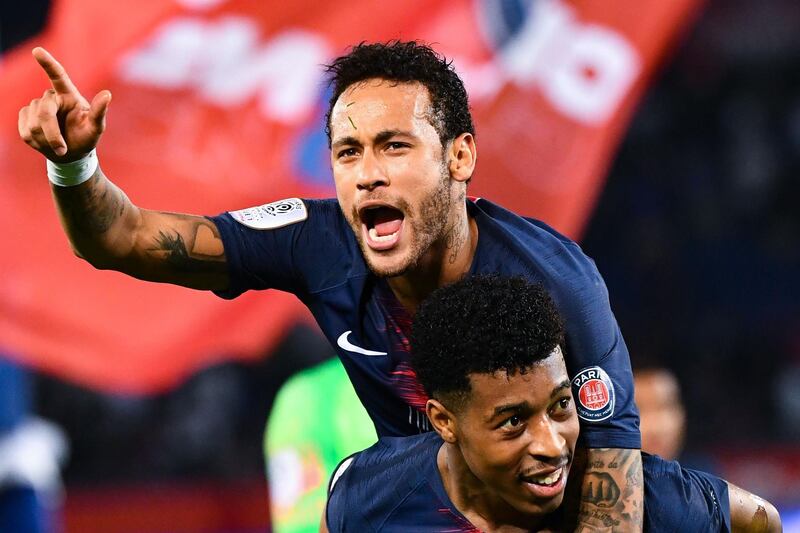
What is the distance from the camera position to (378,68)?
2896 mm

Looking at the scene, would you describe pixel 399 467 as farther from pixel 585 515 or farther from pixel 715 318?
pixel 715 318

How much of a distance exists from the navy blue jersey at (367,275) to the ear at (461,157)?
0.45 ft

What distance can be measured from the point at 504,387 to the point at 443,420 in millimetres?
186

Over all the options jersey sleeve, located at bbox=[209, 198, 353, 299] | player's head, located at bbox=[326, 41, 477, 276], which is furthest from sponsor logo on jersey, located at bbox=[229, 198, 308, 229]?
player's head, located at bbox=[326, 41, 477, 276]

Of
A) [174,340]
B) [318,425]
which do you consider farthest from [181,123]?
[318,425]

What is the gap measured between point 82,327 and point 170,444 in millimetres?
798

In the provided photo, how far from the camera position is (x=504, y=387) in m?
2.54

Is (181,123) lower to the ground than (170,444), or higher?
higher

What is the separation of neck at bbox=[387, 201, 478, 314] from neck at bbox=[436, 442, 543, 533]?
41 centimetres

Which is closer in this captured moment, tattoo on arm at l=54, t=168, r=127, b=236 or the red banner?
tattoo on arm at l=54, t=168, r=127, b=236

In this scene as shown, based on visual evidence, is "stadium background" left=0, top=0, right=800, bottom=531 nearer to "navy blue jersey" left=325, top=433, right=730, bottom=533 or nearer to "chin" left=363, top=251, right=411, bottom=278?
"navy blue jersey" left=325, top=433, right=730, bottom=533

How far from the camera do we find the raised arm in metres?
2.62

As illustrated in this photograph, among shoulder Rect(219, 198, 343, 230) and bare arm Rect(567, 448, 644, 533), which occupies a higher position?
shoulder Rect(219, 198, 343, 230)

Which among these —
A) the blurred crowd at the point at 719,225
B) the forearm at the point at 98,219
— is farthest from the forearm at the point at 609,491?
the blurred crowd at the point at 719,225
